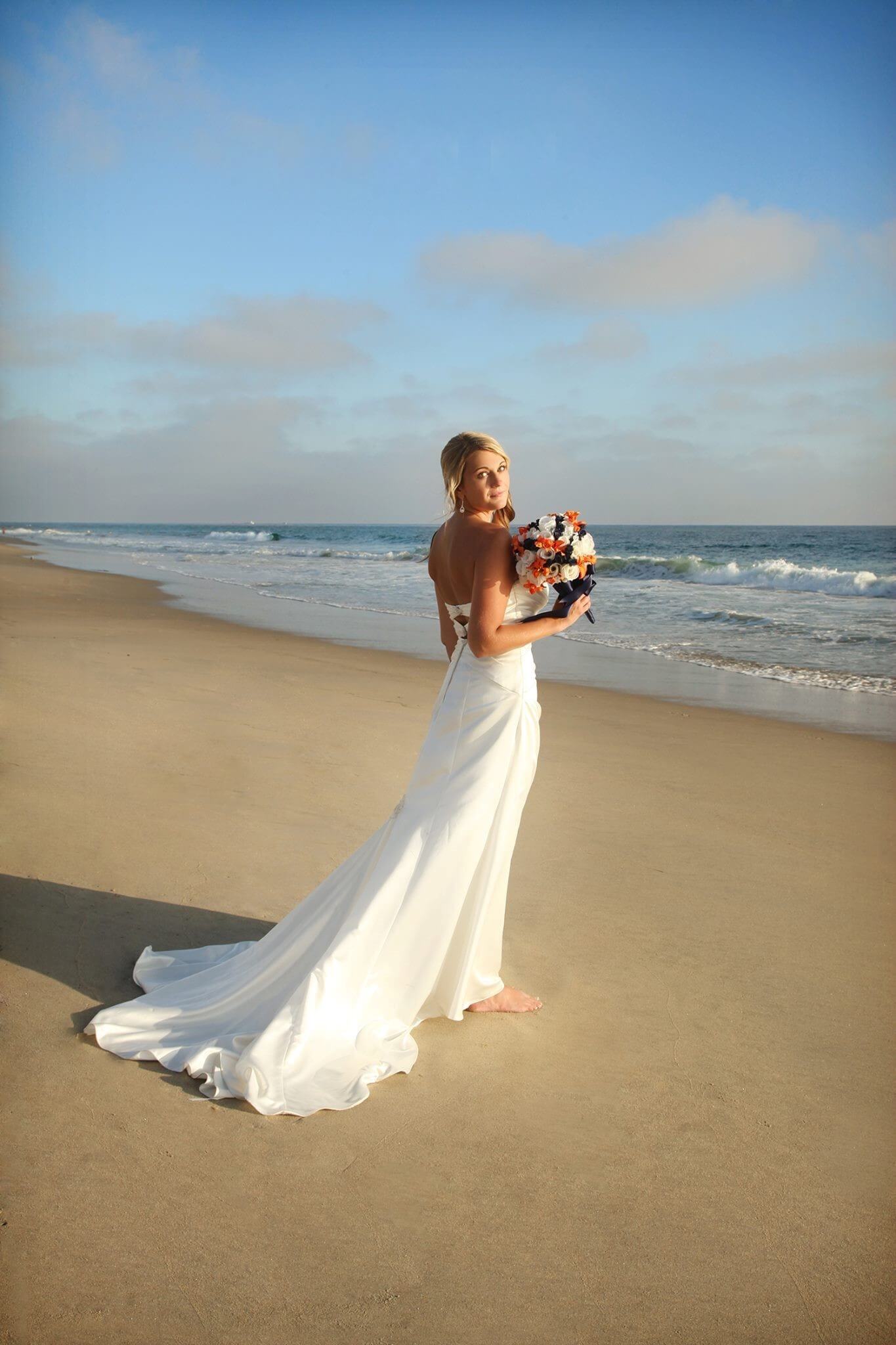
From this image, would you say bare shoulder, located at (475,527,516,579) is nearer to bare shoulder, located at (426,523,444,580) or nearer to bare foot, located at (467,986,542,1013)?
bare shoulder, located at (426,523,444,580)

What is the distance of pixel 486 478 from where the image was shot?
3504mm

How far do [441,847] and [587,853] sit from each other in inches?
82.5

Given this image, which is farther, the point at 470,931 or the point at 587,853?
the point at 587,853

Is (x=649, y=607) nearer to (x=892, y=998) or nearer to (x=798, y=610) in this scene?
(x=798, y=610)

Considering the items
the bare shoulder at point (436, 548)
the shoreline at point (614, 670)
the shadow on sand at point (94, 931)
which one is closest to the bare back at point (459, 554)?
the bare shoulder at point (436, 548)

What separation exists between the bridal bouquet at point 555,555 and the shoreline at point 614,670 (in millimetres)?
5902

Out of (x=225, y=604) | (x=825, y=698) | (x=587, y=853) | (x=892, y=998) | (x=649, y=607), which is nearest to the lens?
(x=892, y=998)

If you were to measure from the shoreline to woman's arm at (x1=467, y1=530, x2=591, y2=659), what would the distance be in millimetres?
5972

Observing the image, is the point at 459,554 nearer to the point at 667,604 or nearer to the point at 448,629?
the point at 448,629

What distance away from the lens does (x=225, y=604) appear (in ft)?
62.7

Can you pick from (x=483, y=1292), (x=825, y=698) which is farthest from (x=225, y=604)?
(x=483, y=1292)

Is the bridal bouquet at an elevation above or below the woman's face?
below

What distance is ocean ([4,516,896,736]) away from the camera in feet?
40.1

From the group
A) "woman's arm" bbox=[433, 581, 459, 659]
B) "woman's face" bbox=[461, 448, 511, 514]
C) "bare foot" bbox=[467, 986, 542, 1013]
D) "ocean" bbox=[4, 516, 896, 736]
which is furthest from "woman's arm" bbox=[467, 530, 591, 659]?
"ocean" bbox=[4, 516, 896, 736]
